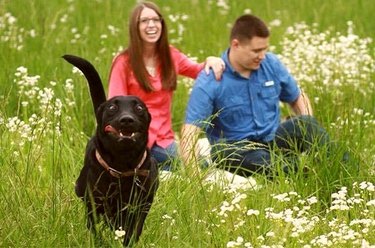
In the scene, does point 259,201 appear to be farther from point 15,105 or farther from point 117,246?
point 15,105

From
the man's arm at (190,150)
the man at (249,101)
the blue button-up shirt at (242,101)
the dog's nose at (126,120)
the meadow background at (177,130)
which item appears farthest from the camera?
the blue button-up shirt at (242,101)

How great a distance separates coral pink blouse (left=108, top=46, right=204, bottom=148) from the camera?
25.8 ft

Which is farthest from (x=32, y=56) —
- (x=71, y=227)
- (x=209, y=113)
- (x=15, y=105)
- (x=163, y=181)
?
(x=71, y=227)

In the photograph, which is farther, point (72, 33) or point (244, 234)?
point (72, 33)

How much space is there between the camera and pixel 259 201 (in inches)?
254

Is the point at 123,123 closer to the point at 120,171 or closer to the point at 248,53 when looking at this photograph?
the point at 120,171

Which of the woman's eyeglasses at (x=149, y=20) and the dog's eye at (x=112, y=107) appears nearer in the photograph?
the dog's eye at (x=112, y=107)

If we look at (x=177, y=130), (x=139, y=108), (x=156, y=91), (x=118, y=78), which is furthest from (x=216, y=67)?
(x=139, y=108)

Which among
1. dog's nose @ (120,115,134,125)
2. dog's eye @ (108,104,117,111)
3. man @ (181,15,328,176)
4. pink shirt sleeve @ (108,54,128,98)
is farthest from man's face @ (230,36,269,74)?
dog's nose @ (120,115,134,125)

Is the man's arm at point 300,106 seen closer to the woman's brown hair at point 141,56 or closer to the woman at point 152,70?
the woman at point 152,70

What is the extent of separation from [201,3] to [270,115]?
517 cm

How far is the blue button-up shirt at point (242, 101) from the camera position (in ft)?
25.9

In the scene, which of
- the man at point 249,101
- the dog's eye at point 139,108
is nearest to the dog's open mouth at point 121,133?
the dog's eye at point 139,108

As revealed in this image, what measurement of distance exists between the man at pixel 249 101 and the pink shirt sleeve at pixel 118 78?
18.1 inches
